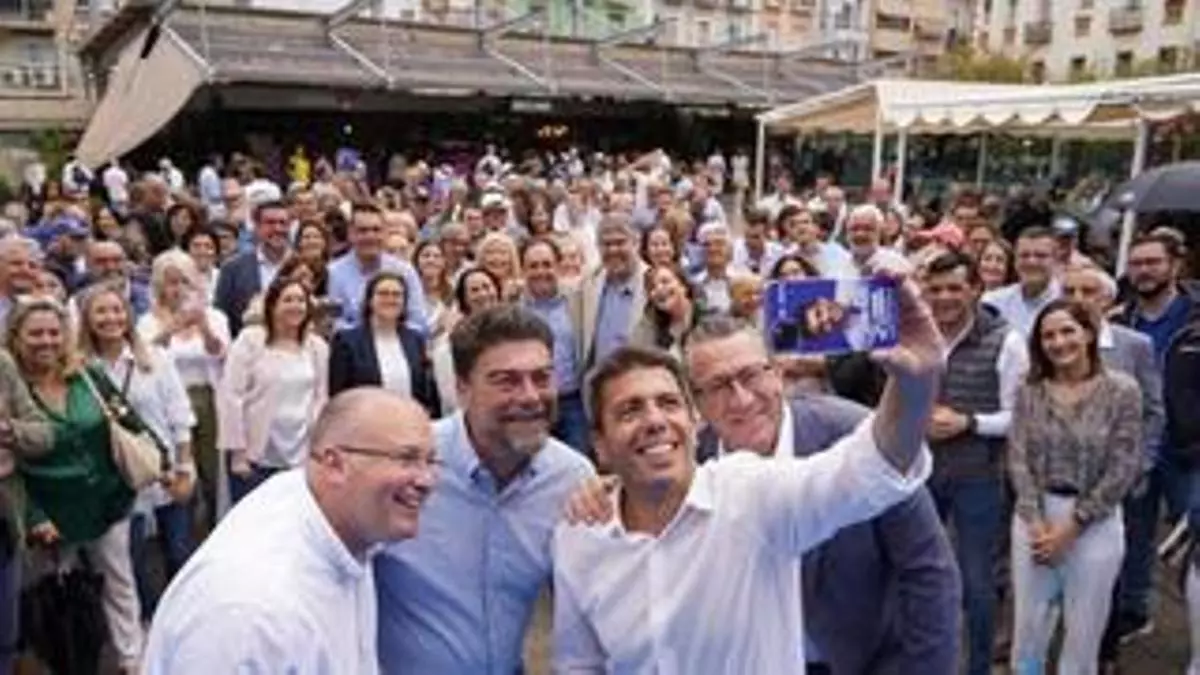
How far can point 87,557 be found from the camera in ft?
15.1

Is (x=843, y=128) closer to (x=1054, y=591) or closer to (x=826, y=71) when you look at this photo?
(x=1054, y=591)

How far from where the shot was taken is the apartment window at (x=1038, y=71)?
1737 inches

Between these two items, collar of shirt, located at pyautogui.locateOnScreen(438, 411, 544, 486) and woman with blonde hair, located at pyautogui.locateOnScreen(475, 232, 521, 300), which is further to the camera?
woman with blonde hair, located at pyautogui.locateOnScreen(475, 232, 521, 300)

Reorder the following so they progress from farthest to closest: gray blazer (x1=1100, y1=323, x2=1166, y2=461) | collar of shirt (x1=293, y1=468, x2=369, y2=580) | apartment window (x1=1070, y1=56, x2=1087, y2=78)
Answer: apartment window (x1=1070, y1=56, x2=1087, y2=78), gray blazer (x1=1100, y1=323, x2=1166, y2=461), collar of shirt (x1=293, y1=468, x2=369, y2=580)

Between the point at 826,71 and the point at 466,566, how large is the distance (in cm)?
4022

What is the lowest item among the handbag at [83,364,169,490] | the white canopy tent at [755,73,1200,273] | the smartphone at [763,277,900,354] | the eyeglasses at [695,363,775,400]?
the handbag at [83,364,169,490]

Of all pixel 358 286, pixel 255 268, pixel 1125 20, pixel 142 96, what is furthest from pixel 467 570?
pixel 1125 20

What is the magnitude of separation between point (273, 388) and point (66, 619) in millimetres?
1265

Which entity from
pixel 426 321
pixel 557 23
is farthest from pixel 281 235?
pixel 557 23

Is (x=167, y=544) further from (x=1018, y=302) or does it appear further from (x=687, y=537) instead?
(x=1018, y=302)

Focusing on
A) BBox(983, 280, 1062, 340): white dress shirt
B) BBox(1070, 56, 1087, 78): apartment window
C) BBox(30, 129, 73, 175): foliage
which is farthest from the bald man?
BBox(1070, 56, 1087, 78): apartment window

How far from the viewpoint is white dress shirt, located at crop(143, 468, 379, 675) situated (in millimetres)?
1771

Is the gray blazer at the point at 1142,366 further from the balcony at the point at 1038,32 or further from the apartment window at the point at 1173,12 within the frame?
the balcony at the point at 1038,32

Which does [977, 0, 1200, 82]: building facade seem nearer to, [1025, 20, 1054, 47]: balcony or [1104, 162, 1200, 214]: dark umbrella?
[1025, 20, 1054, 47]: balcony
